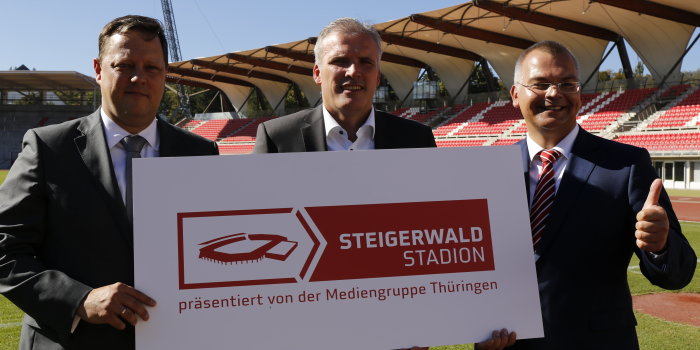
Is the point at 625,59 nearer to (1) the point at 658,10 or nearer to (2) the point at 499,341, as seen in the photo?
(1) the point at 658,10

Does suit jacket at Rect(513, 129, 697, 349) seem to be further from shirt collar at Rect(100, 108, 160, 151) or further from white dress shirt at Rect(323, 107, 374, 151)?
shirt collar at Rect(100, 108, 160, 151)

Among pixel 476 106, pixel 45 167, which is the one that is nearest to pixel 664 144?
pixel 476 106

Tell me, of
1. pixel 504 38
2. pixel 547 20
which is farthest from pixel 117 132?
pixel 504 38

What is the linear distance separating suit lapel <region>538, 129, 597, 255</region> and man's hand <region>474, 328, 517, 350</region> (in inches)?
15.3

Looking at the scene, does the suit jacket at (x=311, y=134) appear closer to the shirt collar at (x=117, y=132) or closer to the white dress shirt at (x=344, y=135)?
the white dress shirt at (x=344, y=135)

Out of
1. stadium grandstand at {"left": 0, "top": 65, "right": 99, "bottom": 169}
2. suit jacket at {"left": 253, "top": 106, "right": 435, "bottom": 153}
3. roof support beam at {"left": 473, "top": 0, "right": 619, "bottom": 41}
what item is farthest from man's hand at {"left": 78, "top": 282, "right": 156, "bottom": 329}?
stadium grandstand at {"left": 0, "top": 65, "right": 99, "bottom": 169}

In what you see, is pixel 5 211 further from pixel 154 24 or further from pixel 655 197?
pixel 655 197

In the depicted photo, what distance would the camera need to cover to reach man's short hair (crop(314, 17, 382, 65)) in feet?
8.91

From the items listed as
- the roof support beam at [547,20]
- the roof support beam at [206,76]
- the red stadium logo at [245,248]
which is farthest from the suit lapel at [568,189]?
the roof support beam at [206,76]

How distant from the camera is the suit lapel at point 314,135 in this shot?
9.39 feet

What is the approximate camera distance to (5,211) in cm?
219

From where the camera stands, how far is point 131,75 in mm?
2377

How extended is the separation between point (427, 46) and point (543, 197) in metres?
33.5

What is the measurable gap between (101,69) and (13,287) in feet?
3.10
